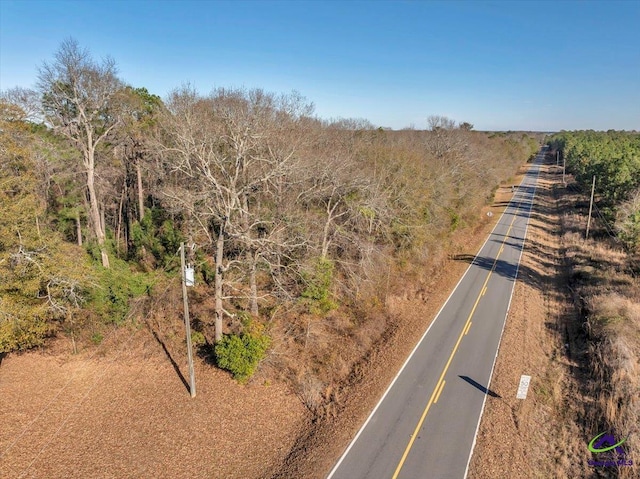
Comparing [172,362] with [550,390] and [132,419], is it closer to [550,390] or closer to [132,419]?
[132,419]

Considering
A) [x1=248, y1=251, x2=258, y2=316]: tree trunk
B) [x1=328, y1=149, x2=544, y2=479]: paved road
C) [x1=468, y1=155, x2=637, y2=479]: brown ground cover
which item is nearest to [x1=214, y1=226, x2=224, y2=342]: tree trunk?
[x1=248, y1=251, x2=258, y2=316]: tree trunk

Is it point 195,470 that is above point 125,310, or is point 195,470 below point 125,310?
below

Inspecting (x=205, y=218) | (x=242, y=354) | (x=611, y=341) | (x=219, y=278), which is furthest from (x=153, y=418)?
(x=611, y=341)

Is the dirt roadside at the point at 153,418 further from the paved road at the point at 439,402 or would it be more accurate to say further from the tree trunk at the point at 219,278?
the tree trunk at the point at 219,278

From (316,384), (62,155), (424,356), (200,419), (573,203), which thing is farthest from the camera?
(573,203)

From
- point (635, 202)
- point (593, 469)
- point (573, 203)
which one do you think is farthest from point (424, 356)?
point (573, 203)

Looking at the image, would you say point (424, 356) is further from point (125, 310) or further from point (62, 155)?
point (62, 155)

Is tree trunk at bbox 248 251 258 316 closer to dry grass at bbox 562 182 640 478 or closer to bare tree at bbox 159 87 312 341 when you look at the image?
bare tree at bbox 159 87 312 341
